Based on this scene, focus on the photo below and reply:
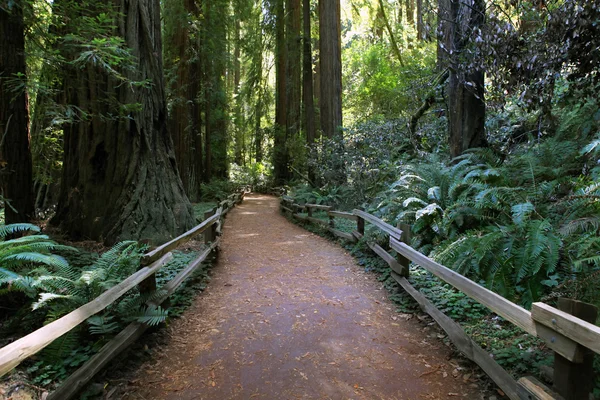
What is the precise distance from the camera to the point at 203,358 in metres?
3.85

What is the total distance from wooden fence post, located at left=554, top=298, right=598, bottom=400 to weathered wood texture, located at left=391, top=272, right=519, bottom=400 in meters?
0.41

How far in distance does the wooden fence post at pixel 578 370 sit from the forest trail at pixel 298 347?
0.86 m

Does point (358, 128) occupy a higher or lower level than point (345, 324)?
higher

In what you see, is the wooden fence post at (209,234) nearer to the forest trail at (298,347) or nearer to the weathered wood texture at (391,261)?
the forest trail at (298,347)

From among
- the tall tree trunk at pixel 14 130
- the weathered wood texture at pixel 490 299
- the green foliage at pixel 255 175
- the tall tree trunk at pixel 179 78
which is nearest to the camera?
the weathered wood texture at pixel 490 299

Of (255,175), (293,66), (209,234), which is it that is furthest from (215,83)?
(209,234)

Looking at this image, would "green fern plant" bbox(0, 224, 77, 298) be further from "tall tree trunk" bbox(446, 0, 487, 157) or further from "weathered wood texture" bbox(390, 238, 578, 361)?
"tall tree trunk" bbox(446, 0, 487, 157)

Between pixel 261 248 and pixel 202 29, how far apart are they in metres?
11.6

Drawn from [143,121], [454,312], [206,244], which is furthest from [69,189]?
[454,312]

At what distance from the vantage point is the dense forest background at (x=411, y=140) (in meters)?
4.22

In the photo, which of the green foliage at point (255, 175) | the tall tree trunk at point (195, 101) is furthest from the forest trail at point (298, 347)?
the green foliage at point (255, 175)

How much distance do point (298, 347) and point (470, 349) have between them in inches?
65.8

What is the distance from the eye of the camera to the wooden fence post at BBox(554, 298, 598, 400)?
7.37ft

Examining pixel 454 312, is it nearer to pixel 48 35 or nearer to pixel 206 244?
pixel 206 244
